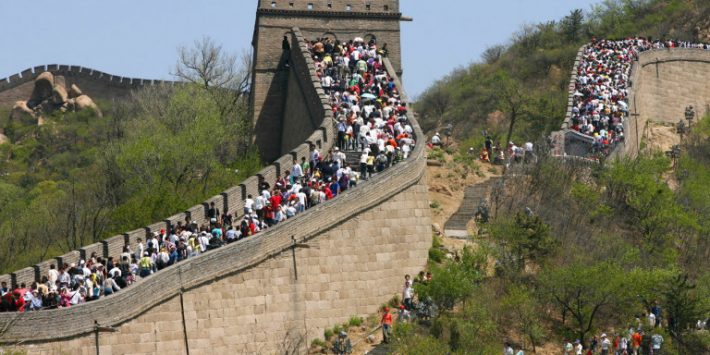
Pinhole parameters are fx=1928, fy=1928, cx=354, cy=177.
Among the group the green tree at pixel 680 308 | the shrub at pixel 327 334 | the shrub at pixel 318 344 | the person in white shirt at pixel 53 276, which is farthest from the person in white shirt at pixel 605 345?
the person in white shirt at pixel 53 276

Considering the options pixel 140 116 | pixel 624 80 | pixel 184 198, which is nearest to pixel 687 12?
pixel 624 80

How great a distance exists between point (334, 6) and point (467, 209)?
14.8m

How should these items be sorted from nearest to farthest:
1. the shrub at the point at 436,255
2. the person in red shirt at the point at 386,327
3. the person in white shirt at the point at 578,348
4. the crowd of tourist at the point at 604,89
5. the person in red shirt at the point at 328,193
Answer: the person in red shirt at the point at 386,327 → the person in white shirt at the point at 578,348 → the person in red shirt at the point at 328,193 → the shrub at the point at 436,255 → the crowd of tourist at the point at 604,89

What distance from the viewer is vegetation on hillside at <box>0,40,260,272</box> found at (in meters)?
61.3

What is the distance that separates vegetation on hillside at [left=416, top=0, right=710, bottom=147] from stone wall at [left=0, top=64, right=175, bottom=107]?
646 inches

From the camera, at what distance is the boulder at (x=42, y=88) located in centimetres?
9919

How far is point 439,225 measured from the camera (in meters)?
56.8

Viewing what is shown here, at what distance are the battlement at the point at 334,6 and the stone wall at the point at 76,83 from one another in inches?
1145

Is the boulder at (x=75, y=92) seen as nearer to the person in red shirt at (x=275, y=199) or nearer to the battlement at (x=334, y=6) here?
the battlement at (x=334, y=6)

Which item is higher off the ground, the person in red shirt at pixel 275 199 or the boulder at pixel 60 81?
the boulder at pixel 60 81

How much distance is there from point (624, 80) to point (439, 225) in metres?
17.7

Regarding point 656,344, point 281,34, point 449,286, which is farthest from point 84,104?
point 656,344

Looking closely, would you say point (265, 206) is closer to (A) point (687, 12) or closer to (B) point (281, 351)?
(B) point (281, 351)

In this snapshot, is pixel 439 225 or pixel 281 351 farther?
pixel 439 225
